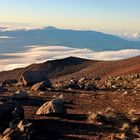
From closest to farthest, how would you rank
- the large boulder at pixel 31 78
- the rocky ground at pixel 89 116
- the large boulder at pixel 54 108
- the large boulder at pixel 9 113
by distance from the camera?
the rocky ground at pixel 89 116 < the large boulder at pixel 9 113 < the large boulder at pixel 54 108 < the large boulder at pixel 31 78

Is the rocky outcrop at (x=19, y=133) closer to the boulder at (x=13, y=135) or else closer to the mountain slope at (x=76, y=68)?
the boulder at (x=13, y=135)

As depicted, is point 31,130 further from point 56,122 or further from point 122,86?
point 122,86

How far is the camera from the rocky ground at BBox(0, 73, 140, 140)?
2033cm

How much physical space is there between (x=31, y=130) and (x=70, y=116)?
17.5ft

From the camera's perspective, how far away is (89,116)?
77.2 feet

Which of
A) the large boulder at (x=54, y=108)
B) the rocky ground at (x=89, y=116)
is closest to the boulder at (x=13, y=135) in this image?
the rocky ground at (x=89, y=116)

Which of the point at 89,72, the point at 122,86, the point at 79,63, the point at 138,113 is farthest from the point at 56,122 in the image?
the point at 79,63

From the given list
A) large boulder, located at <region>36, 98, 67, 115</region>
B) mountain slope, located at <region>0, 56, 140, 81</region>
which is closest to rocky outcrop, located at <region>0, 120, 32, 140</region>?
large boulder, located at <region>36, 98, 67, 115</region>

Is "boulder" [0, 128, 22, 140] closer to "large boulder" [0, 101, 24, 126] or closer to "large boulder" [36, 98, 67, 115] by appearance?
"large boulder" [0, 101, 24, 126]

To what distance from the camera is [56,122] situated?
2289cm

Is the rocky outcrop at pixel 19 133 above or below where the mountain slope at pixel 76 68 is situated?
above

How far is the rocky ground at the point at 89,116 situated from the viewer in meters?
20.3

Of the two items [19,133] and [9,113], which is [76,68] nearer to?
[9,113]

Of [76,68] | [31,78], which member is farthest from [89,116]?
[76,68]
